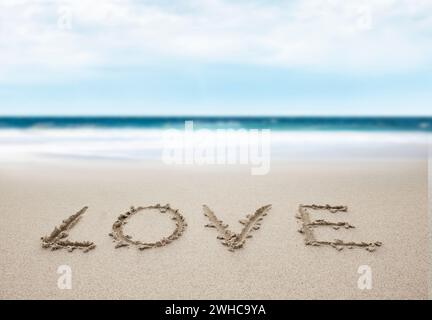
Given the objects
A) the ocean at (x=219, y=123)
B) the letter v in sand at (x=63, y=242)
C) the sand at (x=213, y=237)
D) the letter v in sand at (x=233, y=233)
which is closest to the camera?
the sand at (x=213, y=237)

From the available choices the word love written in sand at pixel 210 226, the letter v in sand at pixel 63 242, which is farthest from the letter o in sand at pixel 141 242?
the letter v in sand at pixel 63 242

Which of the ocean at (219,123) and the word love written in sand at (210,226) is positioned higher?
the ocean at (219,123)

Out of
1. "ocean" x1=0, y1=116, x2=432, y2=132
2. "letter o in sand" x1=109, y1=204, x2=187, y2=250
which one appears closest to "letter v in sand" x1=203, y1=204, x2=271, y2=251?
"letter o in sand" x1=109, y1=204, x2=187, y2=250

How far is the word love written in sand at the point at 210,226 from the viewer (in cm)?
290

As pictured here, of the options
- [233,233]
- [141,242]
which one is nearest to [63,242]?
[141,242]

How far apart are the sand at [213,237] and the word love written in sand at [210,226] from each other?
3 centimetres

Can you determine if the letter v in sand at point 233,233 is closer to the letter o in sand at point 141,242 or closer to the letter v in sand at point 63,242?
the letter o in sand at point 141,242

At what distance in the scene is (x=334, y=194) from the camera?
167 inches

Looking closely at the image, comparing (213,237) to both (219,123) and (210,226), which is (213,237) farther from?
(219,123)

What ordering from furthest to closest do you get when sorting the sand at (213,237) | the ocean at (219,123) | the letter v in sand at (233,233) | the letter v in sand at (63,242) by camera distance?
the ocean at (219,123) < the letter v in sand at (233,233) < the letter v in sand at (63,242) < the sand at (213,237)

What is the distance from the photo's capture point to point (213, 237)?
3.11 meters

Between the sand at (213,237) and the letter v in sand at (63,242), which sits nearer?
the sand at (213,237)

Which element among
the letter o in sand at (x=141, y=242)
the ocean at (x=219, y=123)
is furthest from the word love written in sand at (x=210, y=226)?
the ocean at (x=219, y=123)
